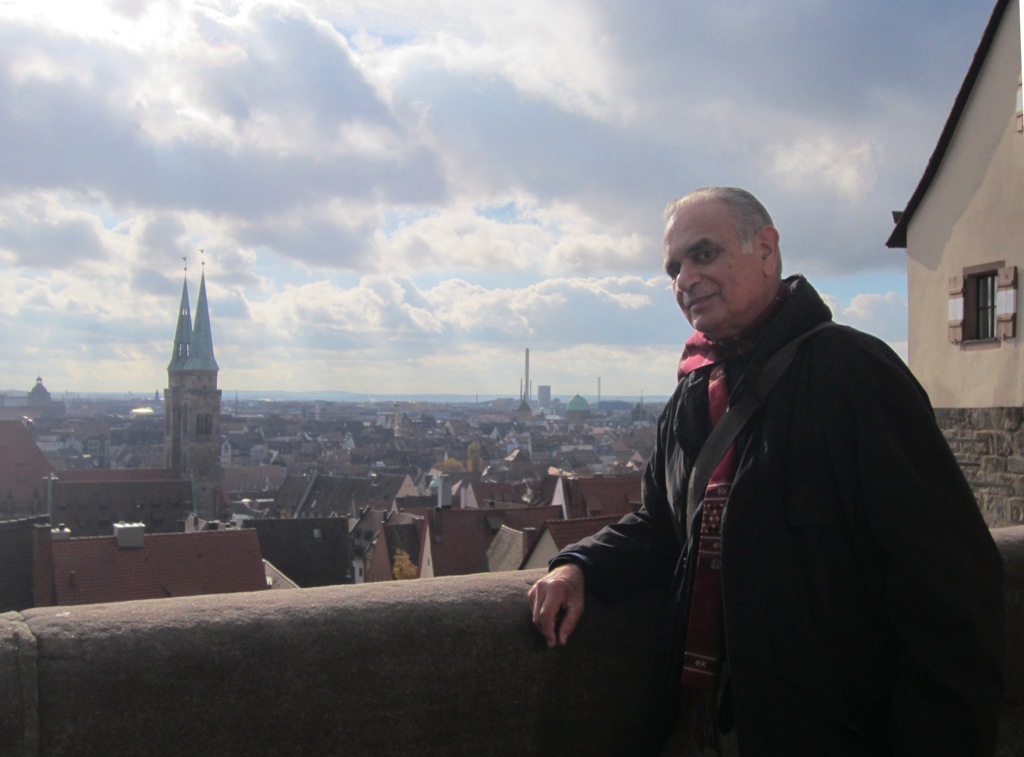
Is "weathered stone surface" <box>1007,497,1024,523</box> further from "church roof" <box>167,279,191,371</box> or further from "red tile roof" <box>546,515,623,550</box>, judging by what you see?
"church roof" <box>167,279,191,371</box>

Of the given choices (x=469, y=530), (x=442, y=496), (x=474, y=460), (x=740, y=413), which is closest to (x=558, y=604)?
(x=740, y=413)

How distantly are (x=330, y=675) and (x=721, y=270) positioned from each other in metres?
1.17

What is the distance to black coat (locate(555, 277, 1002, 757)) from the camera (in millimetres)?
1926

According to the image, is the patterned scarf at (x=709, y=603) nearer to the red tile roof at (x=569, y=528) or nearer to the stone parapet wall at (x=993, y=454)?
the stone parapet wall at (x=993, y=454)

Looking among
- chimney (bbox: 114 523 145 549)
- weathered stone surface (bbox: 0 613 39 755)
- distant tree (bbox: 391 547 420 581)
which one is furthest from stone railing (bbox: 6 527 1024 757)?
distant tree (bbox: 391 547 420 581)

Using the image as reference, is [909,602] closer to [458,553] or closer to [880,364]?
[880,364]

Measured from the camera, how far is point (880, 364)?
2.03m

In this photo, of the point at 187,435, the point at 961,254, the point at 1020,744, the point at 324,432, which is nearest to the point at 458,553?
the point at 961,254

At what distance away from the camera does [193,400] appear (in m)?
82.1

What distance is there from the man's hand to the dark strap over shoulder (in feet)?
1.30

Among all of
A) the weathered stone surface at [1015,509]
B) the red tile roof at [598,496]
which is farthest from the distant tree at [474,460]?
the weathered stone surface at [1015,509]

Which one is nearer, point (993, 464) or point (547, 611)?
point (547, 611)

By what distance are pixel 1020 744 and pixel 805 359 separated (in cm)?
142

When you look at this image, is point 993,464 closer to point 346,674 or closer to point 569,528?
point 346,674
